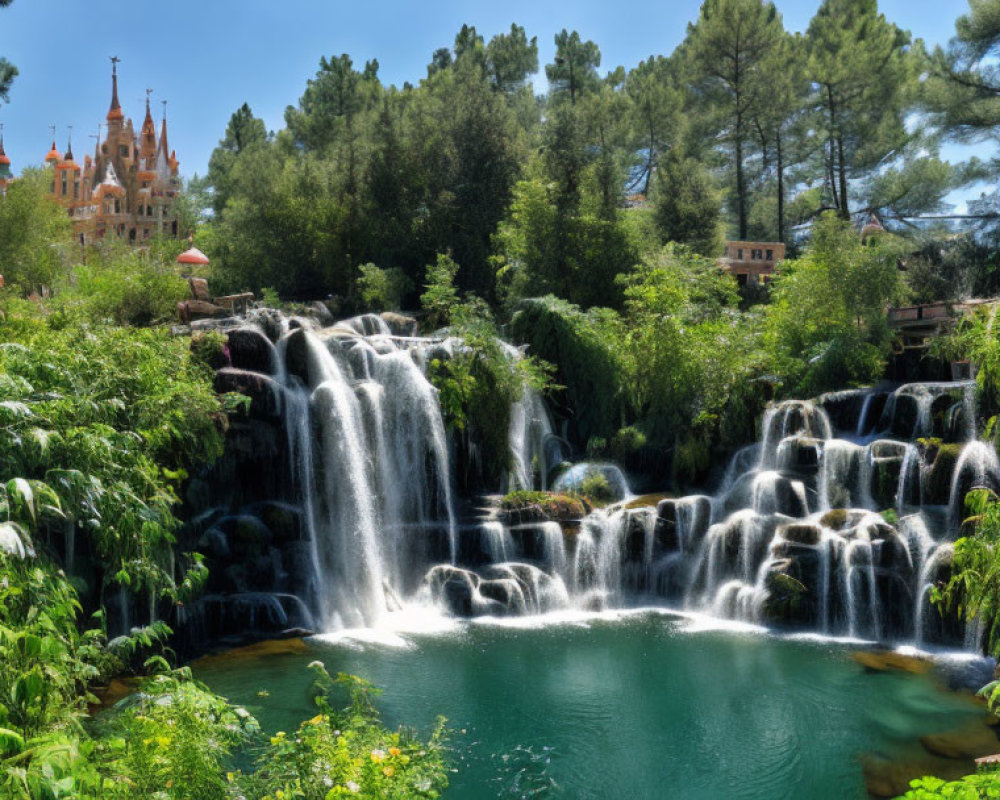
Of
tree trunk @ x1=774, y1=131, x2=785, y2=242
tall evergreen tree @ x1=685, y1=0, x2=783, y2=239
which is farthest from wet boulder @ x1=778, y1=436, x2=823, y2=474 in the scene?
tall evergreen tree @ x1=685, y1=0, x2=783, y2=239

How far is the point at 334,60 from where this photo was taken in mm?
39656

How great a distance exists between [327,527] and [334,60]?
3059cm

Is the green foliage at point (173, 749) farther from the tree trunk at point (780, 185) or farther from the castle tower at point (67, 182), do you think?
the castle tower at point (67, 182)

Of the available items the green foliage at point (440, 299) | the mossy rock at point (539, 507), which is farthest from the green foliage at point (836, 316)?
the green foliage at point (440, 299)

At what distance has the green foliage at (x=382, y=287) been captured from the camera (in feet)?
84.7

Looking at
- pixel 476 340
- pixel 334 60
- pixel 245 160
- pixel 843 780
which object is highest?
pixel 334 60

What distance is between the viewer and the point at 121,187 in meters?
43.6

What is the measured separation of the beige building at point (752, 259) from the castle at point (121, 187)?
1137 inches

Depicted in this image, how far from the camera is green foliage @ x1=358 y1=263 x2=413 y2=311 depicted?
25.8m

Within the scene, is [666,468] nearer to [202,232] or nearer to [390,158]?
[390,158]

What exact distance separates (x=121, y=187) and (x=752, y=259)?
31823 millimetres

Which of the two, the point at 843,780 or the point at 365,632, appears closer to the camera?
the point at 843,780

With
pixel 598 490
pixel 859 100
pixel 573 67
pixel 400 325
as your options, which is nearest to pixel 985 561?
pixel 598 490

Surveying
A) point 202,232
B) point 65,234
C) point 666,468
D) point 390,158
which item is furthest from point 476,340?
point 65,234
